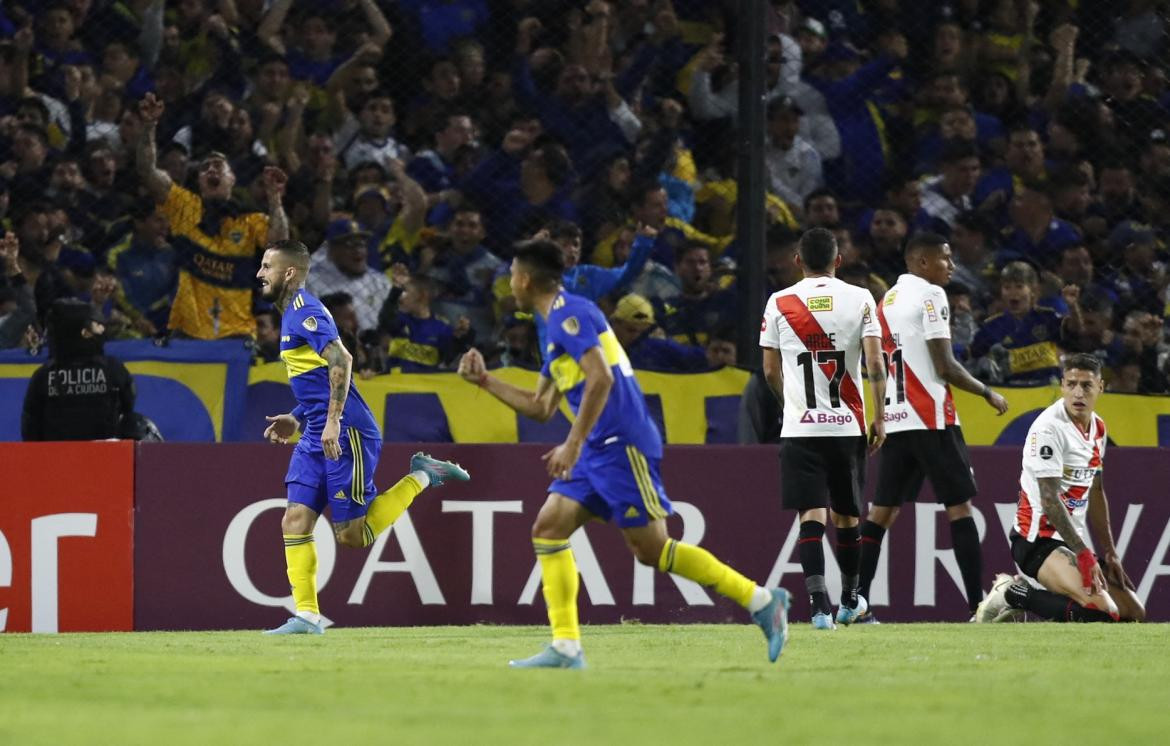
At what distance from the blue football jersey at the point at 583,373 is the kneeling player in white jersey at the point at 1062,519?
395cm

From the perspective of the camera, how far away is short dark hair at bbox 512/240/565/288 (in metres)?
7.09

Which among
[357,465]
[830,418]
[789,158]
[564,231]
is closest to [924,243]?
[830,418]

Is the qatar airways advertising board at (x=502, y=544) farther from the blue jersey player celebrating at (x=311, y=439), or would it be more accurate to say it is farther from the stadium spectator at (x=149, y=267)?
the stadium spectator at (x=149, y=267)

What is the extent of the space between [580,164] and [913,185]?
2.47 m

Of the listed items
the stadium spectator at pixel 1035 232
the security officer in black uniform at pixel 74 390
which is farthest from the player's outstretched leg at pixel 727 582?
the stadium spectator at pixel 1035 232

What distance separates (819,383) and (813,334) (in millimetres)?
253

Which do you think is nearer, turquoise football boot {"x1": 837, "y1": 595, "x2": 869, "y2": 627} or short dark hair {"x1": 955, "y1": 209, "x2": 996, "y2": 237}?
turquoise football boot {"x1": 837, "y1": 595, "x2": 869, "y2": 627}

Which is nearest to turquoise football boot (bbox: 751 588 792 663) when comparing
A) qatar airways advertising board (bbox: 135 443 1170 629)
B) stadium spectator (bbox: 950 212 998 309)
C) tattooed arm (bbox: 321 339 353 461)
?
tattooed arm (bbox: 321 339 353 461)

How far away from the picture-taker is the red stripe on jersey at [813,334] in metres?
9.45

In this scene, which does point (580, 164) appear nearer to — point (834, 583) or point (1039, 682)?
point (834, 583)

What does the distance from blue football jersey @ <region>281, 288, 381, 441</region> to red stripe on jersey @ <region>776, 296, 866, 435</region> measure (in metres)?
2.21

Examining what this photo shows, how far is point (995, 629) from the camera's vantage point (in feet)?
32.0

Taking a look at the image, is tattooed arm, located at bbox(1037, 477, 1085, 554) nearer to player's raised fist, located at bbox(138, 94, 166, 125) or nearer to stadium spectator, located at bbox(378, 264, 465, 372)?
stadium spectator, located at bbox(378, 264, 465, 372)

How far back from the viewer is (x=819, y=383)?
9.52 m
